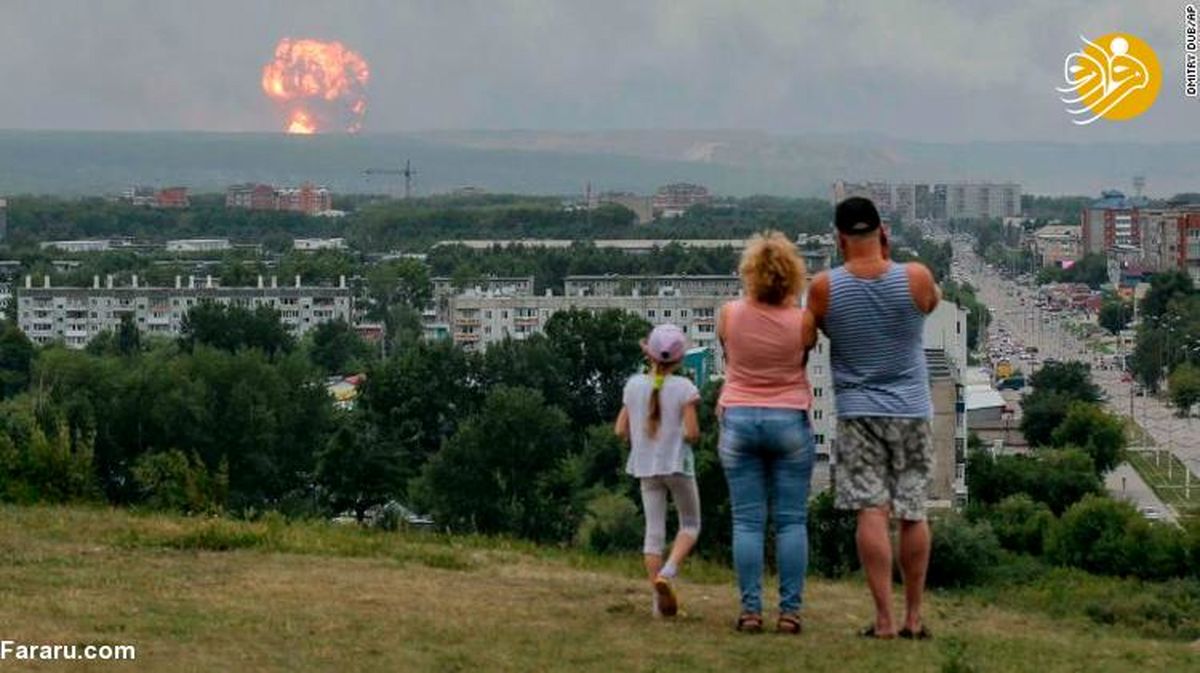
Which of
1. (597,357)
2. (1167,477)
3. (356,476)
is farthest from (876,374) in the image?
(1167,477)

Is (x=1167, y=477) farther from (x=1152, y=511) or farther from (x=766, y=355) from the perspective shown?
(x=766, y=355)

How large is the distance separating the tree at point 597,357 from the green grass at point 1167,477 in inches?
379

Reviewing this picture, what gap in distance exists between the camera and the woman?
7.43 meters

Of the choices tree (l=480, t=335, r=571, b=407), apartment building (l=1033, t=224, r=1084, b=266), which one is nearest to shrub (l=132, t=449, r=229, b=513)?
tree (l=480, t=335, r=571, b=407)

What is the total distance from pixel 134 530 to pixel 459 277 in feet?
248

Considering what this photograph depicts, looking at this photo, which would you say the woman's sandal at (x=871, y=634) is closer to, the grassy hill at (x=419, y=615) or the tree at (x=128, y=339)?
the grassy hill at (x=419, y=615)

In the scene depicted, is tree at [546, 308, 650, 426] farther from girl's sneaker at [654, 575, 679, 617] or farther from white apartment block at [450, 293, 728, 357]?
girl's sneaker at [654, 575, 679, 617]

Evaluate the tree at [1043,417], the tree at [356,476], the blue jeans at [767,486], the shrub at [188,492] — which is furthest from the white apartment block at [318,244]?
the blue jeans at [767,486]

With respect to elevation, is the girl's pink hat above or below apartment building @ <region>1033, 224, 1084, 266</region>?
above

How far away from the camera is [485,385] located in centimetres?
4041

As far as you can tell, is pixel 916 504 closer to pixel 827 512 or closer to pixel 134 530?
pixel 134 530

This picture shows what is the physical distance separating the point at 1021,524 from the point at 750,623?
21694 mm

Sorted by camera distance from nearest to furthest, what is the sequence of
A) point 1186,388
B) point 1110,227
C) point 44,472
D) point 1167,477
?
1. point 44,472
2. point 1167,477
3. point 1186,388
4. point 1110,227

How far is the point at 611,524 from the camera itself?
22.3 meters
